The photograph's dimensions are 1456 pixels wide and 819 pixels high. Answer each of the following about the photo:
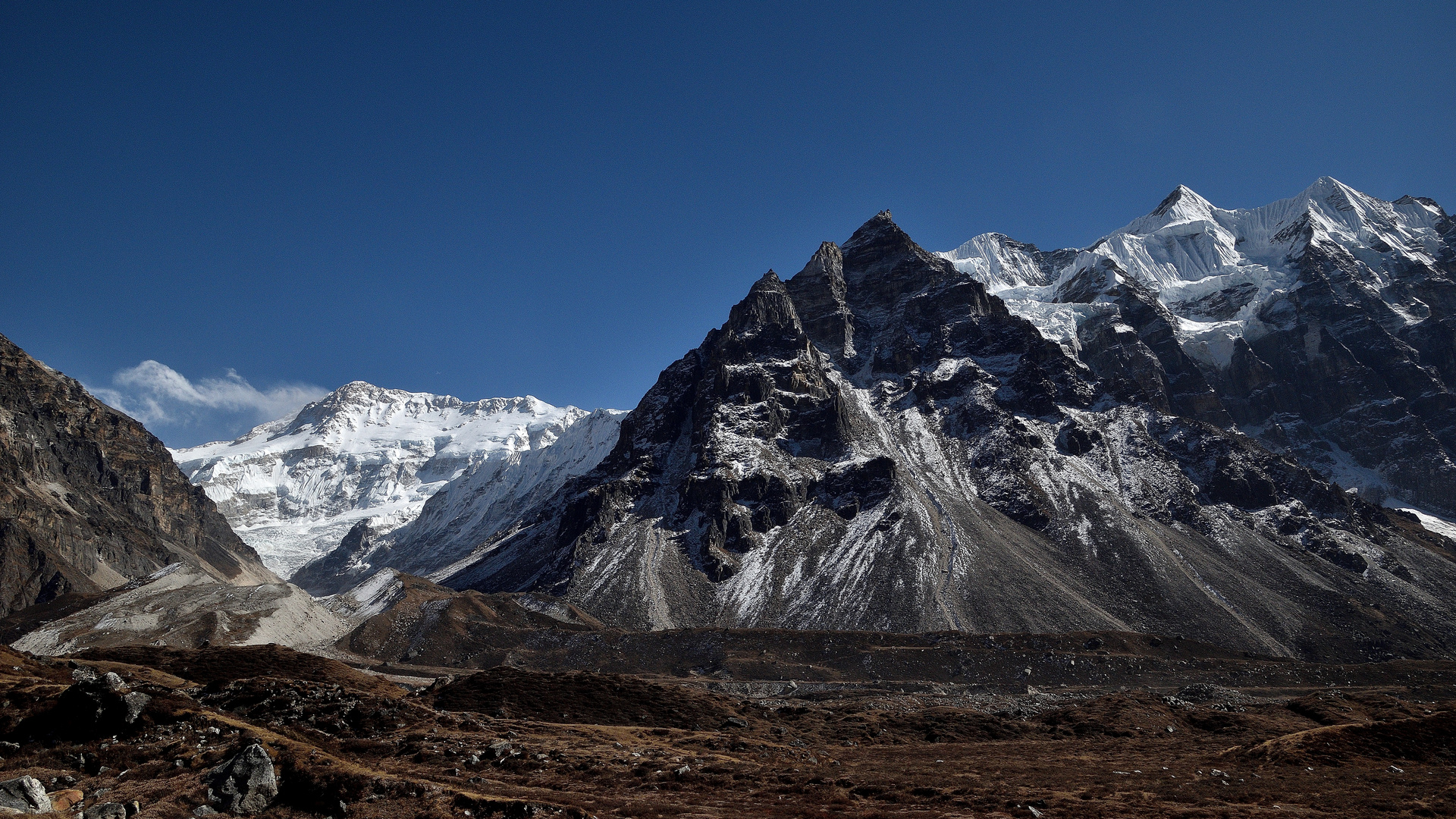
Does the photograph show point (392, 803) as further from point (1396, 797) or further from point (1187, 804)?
point (1396, 797)

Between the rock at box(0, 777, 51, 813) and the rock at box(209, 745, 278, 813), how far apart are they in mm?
5118

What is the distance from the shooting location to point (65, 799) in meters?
29.5

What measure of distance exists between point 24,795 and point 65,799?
2489mm

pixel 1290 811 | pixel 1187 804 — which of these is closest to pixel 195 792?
pixel 1187 804

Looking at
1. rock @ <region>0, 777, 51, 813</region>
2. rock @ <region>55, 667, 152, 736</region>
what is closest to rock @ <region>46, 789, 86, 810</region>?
rock @ <region>0, 777, 51, 813</region>

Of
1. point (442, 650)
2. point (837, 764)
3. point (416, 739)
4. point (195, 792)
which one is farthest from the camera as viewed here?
point (442, 650)

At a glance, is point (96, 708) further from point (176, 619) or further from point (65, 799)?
point (176, 619)

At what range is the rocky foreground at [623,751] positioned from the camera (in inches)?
1320

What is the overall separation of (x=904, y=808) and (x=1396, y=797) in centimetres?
2671

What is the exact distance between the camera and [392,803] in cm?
3234

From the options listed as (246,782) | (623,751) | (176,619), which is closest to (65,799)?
(246,782)

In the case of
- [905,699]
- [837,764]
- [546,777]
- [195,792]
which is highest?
[195,792]

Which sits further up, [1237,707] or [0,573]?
[0,573]

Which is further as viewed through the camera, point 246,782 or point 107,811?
point 246,782
